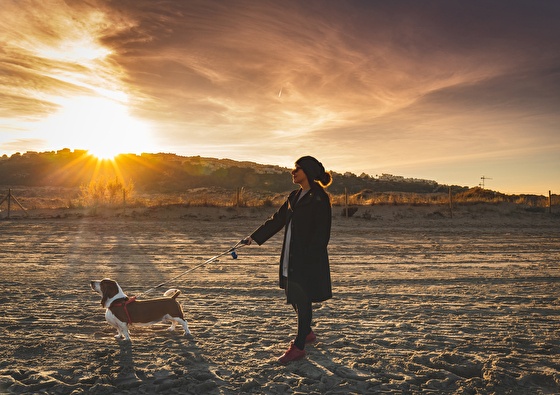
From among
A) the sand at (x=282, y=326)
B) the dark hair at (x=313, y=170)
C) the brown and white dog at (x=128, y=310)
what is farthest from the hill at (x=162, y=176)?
the dark hair at (x=313, y=170)

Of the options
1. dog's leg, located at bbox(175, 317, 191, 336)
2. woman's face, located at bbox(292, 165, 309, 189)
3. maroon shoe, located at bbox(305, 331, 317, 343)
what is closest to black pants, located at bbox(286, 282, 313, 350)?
maroon shoe, located at bbox(305, 331, 317, 343)

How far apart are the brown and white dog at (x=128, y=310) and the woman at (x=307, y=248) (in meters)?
1.53

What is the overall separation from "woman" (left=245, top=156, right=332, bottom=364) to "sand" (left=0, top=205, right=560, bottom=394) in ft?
1.65

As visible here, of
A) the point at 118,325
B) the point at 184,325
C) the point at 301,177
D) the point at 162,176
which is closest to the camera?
the point at 301,177

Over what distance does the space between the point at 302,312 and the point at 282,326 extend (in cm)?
126

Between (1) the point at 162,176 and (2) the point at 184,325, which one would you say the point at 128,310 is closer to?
(2) the point at 184,325

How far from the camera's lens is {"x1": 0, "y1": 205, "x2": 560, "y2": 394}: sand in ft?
14.5

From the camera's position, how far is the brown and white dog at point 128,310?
556 cm

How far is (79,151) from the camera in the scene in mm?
104062

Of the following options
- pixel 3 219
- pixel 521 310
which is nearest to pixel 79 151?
pixel 3 219

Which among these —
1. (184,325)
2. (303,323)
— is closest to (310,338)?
(303,323)

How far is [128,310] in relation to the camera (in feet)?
18.4

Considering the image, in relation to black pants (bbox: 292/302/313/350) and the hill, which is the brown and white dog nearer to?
black pants (bbox: 292/302/313/350)

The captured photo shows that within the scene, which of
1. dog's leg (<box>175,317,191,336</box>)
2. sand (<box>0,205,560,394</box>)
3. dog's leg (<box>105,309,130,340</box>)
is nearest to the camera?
sand (<box>0,205,560,394</box>)
